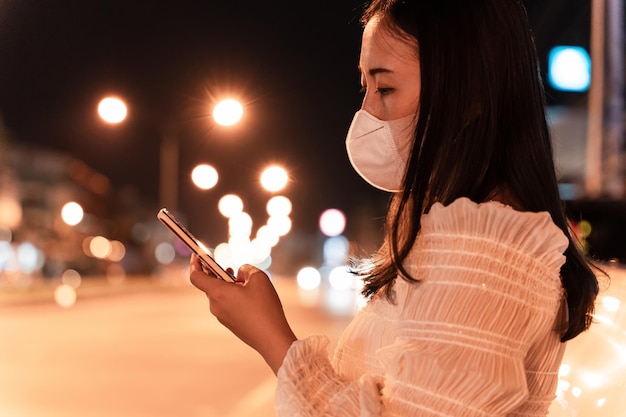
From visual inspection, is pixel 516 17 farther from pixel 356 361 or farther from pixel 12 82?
pixel 12 82

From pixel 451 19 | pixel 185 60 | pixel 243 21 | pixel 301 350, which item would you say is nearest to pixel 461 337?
pixel 301 350

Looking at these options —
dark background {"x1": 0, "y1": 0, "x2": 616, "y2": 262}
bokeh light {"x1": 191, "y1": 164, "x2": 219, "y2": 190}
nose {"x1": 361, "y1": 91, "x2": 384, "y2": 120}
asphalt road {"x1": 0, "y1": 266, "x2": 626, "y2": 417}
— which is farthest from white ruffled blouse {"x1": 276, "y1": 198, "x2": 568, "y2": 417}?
dark background {"x1": 0, "y1": 0, "x2": 616, "y2": 262}

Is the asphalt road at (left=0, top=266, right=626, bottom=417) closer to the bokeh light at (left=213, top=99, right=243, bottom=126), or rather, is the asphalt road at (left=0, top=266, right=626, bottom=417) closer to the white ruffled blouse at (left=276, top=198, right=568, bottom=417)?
the white ruffled blouse at (left=276, top=198, right=568, bottom=417)

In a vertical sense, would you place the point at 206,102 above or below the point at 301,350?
above

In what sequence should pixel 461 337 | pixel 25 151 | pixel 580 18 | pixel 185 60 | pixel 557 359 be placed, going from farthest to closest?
pixel 25 151
pixel 580 18
pixel 185 60
pixel 557 359
pixel 461 337

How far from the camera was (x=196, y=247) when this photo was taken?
1.59 metres

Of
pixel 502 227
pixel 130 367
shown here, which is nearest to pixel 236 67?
pixel 502 227

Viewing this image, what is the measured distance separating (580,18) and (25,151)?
52.5 meters

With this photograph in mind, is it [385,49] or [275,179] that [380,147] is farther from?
[275,179]

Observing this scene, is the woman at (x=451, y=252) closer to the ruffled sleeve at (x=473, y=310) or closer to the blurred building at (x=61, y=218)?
the ruffled sleeve at (x=473, y=310)

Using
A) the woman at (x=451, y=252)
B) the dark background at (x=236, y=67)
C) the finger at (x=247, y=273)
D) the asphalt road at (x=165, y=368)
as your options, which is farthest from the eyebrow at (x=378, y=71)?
the dark background at (x=236, y=67)

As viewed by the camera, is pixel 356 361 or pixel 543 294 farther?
pixel 356 361

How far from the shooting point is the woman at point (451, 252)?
1190 millimetres

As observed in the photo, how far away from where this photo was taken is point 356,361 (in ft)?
5.09
